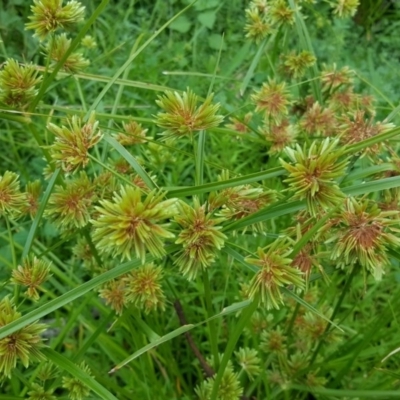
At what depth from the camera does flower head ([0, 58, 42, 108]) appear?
0.69 meters

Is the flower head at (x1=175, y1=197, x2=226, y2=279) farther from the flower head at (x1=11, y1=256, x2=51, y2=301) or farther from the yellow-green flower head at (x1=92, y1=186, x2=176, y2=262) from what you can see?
the flower head at (x1=11, y1=256, x2=51, y2=301)

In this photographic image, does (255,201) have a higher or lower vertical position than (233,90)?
higher

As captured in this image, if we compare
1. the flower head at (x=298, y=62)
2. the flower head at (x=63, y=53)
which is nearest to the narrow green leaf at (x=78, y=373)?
the flower head at (x=63, y=53)

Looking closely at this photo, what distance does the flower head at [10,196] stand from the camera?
26.9 inches

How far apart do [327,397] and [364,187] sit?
1.79 feet

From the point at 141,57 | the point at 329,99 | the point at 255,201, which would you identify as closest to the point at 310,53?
the point at 329,99

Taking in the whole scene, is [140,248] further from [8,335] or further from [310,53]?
[310,53]

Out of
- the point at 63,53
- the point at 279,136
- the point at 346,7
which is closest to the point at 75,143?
the point at 63,53

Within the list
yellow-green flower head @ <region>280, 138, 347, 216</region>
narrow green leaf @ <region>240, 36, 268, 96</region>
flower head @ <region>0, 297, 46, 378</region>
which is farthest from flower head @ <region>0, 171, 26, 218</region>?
narrow green leaf @ <region>240, 36, 268, 96</region>

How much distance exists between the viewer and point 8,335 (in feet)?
2.00

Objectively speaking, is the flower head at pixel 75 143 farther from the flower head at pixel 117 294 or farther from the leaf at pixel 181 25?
the leaf at pixel 181 25

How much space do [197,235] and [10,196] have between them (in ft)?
0.81

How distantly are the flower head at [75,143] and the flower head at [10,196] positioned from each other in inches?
4.4

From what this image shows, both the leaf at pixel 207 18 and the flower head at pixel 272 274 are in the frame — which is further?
the leaf at pixel 207 18
